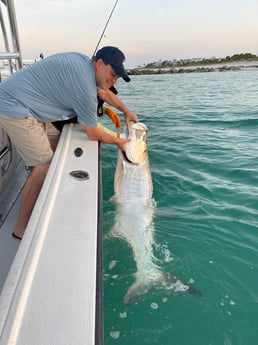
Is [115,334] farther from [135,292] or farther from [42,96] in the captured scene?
[42,96]

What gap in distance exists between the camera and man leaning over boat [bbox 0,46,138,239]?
2850 millimetres

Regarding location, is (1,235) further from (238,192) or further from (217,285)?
(238,192)

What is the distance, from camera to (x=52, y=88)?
291 cm

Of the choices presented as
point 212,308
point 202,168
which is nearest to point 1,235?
point 212,308

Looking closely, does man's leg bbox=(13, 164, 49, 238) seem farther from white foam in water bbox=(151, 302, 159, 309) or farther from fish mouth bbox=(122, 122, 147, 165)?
white foam in water bbox=(151, 302, 159, 309)

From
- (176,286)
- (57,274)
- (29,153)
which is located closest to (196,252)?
(176,286)

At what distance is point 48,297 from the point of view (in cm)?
147

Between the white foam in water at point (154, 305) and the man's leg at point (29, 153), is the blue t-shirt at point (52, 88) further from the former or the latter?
the white foam in water at point (154, 305)

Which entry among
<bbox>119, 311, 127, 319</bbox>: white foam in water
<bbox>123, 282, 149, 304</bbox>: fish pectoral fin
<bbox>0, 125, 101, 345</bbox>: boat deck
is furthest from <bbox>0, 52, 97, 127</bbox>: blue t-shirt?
<bbox>119, 311, 127, 319</bbox>: white foam in water

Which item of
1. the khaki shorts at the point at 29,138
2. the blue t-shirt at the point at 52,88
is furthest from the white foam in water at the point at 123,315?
the blue t-shirt at the point at 52,88

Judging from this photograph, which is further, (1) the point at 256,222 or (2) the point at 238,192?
(2) the point at 238,192

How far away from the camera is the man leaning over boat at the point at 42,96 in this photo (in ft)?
9.35

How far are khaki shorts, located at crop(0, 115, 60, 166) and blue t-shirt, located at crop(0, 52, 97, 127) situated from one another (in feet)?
0.20

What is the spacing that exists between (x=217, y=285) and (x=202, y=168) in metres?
3.02
